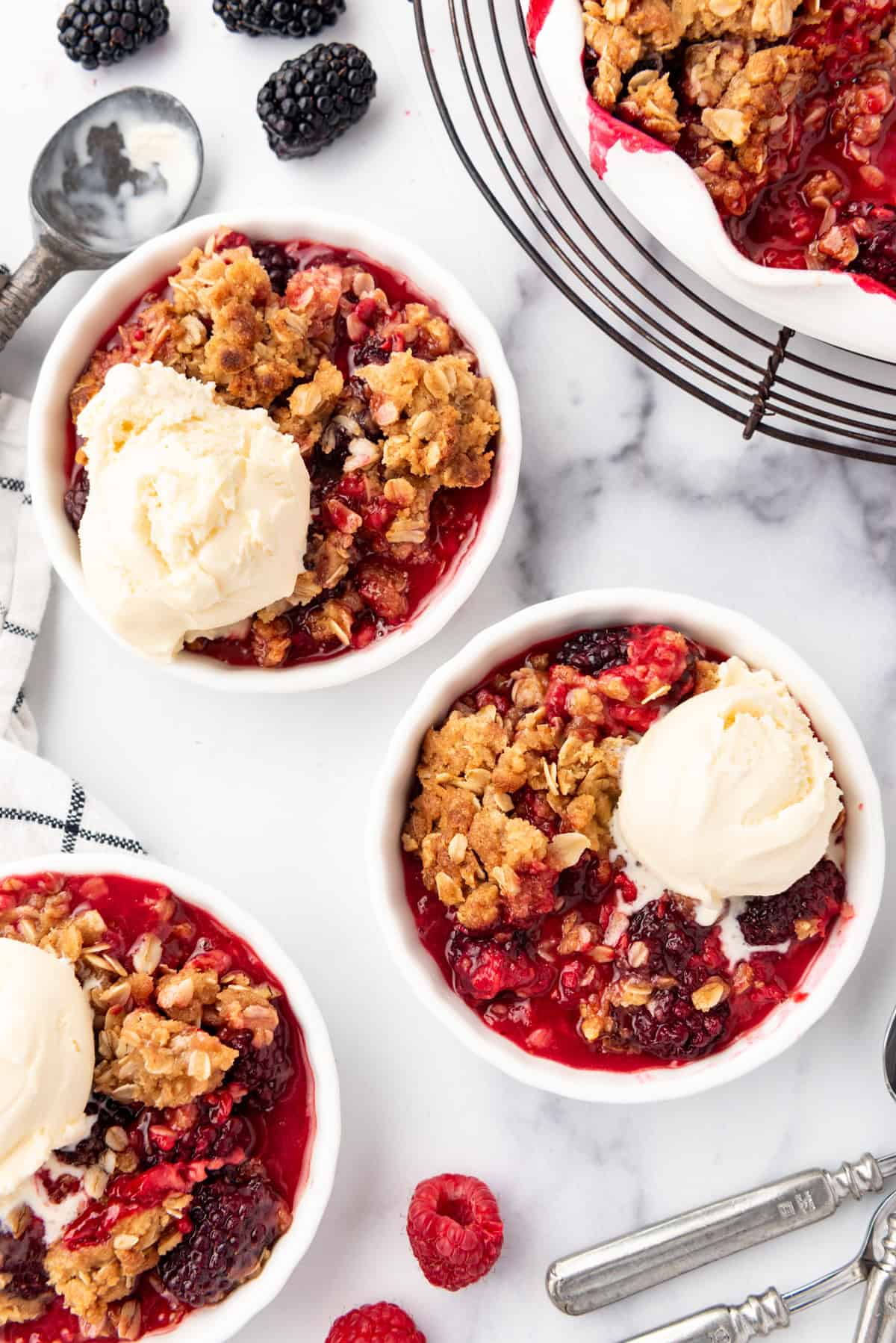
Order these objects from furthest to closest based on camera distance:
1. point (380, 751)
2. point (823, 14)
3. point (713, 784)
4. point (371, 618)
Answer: point (380, 751) < point (371, 618) < point (823, 14) < point (713, 784)

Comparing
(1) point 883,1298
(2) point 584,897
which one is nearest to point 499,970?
(2) point 584,897

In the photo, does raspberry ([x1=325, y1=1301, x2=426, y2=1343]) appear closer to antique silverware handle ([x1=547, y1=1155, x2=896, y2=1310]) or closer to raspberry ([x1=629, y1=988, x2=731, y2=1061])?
antique silverware handle ([x1=547, y1=1155, x2=896, y2=1310])

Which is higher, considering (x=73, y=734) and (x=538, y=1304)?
(x=73, y=734)

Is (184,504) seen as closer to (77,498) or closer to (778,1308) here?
(77,498)

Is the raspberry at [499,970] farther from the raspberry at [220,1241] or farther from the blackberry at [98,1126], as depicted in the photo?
the blackberry at [98,1126]

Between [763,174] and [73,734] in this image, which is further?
[73,734]

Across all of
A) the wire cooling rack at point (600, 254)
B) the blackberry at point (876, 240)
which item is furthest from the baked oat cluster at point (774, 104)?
the wire cooling rack at point (600, 254)

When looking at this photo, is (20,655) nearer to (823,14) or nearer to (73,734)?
A: (73,734)

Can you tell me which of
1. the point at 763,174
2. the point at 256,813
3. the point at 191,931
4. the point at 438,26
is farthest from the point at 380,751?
the point at 438,26
